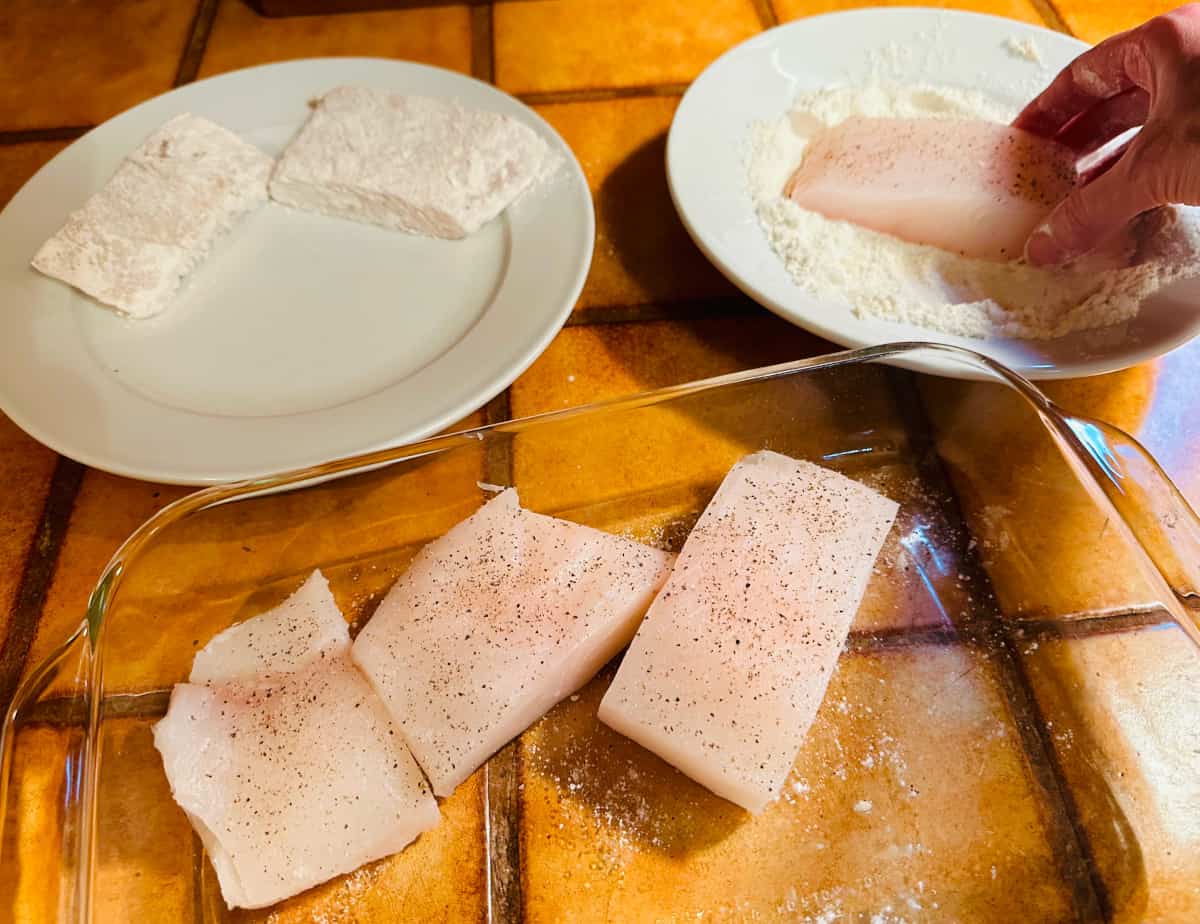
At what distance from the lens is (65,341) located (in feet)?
2.38

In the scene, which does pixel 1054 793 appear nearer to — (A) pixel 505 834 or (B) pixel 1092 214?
(A) pixel 505 834

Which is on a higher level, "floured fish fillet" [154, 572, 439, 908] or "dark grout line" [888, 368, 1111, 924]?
"floured fish fillet" [154, 572, 439, 908]

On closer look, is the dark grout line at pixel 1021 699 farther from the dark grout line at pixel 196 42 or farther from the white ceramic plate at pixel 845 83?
→ the dark grout line at pixel 196 42

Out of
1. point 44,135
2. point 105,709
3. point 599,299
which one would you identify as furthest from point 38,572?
point 44,135

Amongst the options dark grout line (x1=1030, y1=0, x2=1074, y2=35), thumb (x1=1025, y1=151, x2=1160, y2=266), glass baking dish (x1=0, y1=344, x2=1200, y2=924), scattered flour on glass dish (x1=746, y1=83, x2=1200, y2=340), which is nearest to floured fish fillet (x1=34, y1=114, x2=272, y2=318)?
glass baking dish (x1=0, y1=344, x2=1200, y2=924)

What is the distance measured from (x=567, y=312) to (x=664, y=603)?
0.86 ft

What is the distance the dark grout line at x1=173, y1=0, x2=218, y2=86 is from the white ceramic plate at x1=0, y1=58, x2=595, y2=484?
22 centimetres

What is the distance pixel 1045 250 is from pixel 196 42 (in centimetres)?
106

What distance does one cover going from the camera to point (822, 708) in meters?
0.59

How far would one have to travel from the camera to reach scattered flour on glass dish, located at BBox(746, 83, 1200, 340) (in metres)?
0.71

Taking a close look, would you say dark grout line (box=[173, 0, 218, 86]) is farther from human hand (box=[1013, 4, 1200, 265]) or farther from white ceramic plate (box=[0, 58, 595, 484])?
human hand (box=[1013, 4, 1200, 265])

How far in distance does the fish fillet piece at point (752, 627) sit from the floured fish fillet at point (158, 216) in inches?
20.7

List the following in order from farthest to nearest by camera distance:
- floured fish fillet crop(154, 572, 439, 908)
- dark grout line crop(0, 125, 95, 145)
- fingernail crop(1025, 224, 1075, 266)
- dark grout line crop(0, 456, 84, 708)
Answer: dark grout line crop(0, 125, 95, 145) < fingernail crop(1025, 224, 1075, 266) < dark grout line crop(0, 456, 84, 708) < floured fish fillet crop(154, 572, 439, 908)

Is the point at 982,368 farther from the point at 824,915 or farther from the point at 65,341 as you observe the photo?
the point at 65,341
